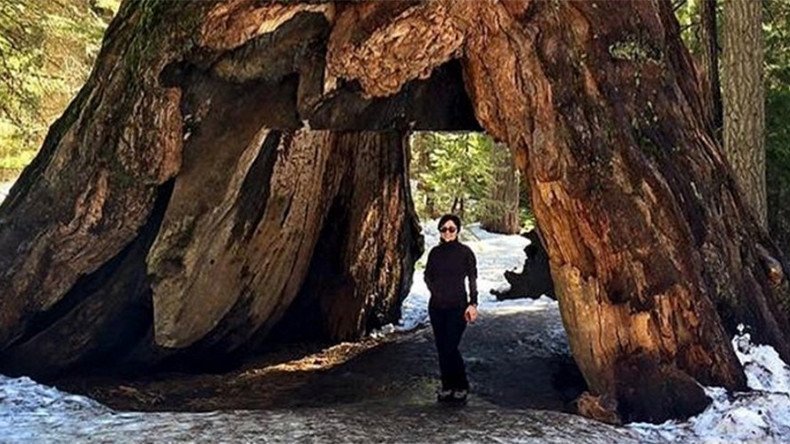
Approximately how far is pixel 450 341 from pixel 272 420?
5.91ft

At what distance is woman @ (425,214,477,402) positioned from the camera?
6.63 meters

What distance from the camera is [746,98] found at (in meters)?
10.1

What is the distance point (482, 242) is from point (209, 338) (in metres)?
11.6

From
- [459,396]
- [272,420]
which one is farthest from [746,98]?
[272,420]

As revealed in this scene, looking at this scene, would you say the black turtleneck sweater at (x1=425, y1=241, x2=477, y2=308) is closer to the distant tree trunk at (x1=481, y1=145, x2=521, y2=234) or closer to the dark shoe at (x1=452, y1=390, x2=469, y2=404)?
the dark shoe at (x1=452, y1=390, x2=469, y2=404)

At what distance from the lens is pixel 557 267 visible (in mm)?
6379

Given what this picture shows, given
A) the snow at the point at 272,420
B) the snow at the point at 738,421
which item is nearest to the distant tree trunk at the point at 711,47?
the snow at the point at 272,420

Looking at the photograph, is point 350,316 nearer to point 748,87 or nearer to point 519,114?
point 519,114

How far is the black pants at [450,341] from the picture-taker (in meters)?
6.68

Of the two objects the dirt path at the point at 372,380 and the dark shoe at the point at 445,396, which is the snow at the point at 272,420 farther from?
the dark shoe at the point at 445,396

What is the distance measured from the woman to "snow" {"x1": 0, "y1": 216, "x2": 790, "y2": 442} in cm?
80

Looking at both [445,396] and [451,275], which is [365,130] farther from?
[445,396]

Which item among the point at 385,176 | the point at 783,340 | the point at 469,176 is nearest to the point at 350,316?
the point at 385,176

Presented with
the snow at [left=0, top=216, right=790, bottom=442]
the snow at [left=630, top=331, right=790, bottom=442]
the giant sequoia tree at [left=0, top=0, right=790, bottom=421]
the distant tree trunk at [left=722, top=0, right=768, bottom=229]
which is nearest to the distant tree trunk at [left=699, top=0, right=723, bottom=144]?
the distant tree trunk at [left=722, top=0, right=768, bottom=229]
